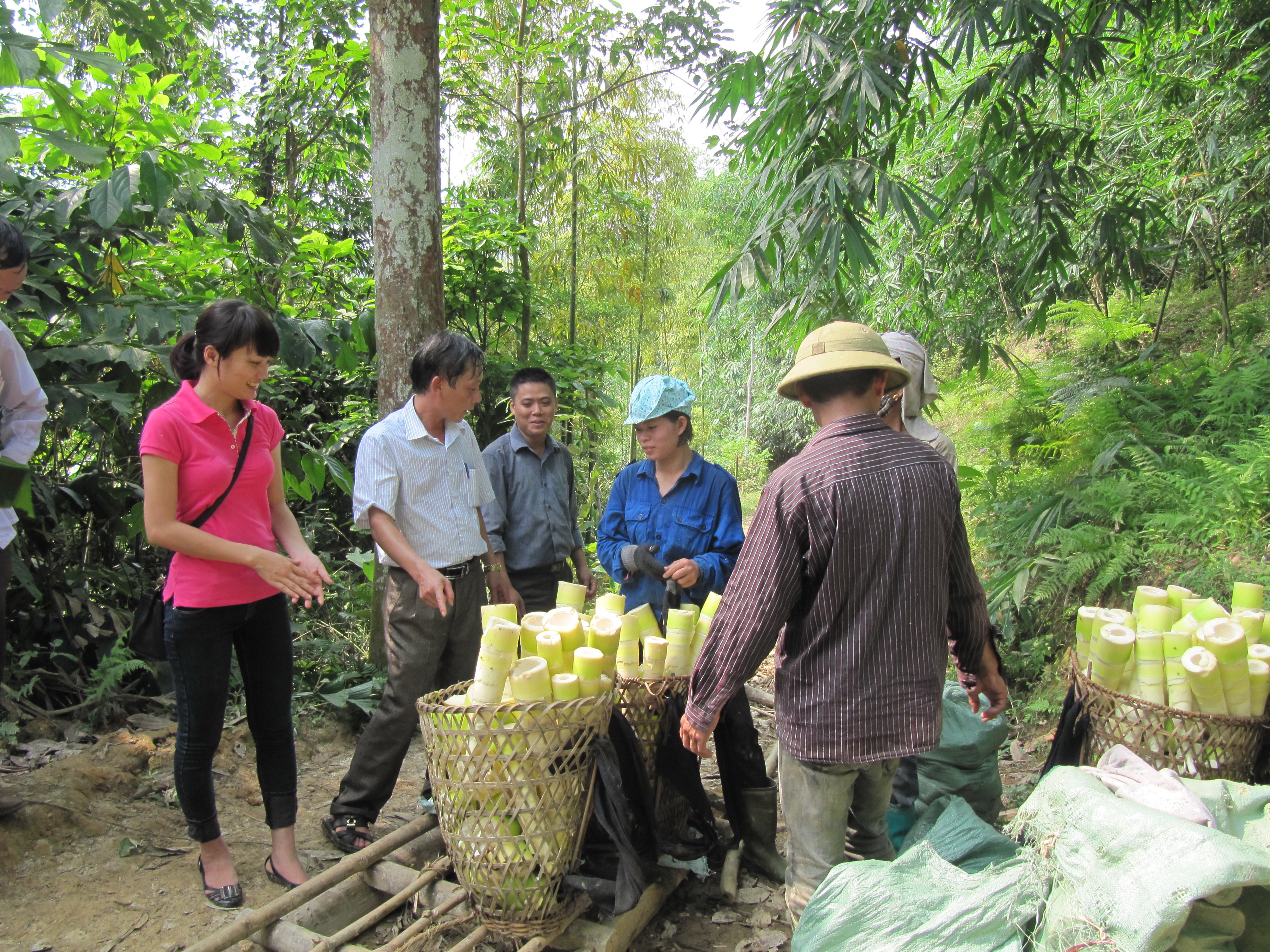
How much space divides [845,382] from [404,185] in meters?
2.33

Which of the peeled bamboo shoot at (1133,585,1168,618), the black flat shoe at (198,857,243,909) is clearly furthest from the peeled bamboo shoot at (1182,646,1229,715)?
the black flat shoe at (198,857,243,909)

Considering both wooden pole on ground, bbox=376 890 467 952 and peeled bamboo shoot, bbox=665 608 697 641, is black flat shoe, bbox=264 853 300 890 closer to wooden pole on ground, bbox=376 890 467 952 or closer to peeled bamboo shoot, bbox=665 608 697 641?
wooden pole on ground, bbox=376 890 467 952

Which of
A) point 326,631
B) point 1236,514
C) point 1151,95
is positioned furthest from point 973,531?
point 326,631

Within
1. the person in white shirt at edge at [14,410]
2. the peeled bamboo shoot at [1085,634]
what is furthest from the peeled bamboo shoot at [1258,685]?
the person in white shirt at edge at [14,410]

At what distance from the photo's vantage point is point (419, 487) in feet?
8.99

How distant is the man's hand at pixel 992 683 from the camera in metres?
2.21

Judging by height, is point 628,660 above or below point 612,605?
below

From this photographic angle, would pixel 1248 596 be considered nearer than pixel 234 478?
No

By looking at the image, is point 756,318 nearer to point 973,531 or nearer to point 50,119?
point 973,531

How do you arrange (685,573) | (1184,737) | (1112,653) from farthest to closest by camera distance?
(685,573) < (1112,653) < (1184,737)

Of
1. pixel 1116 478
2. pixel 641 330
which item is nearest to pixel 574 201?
pixel 641 330

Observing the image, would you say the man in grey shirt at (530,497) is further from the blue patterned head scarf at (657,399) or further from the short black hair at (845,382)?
the short black hair at (845,382)

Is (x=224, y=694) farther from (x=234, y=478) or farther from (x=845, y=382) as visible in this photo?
(x=845, y=382)

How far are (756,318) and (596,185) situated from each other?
7.26 meters
